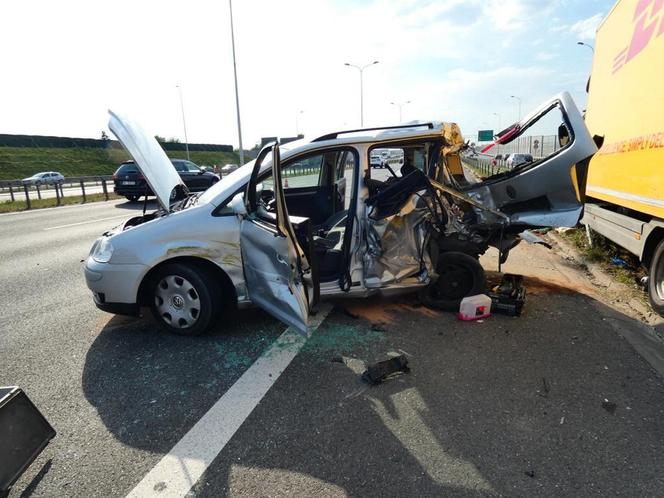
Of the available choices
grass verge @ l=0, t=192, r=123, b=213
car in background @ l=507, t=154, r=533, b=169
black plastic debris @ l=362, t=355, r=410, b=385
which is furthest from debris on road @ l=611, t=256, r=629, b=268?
grass verge @ l=0, t=192, r=123, b=213

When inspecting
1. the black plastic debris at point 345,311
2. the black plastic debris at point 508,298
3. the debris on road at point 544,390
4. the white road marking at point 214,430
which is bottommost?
the debris on road at point 544,390

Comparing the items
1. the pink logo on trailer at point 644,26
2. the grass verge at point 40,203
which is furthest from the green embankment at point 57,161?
the pink logo on trailer at point 644,26

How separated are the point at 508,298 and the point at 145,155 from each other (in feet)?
13.1

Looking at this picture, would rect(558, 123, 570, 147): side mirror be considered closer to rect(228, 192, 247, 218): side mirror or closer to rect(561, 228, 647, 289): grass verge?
rect(561, 228, 647, 289): grass verge

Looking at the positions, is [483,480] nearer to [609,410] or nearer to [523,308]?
[609,410]

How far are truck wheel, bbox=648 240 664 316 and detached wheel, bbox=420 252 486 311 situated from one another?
68.1 inches

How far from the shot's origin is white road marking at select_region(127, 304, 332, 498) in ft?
7.23

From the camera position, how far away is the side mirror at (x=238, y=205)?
367 centimetres

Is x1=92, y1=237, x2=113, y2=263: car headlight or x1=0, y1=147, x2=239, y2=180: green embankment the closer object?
x1=92, y1=237, x2=113, y2=263: car headlight

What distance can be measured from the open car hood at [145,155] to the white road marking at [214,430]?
1944 mm

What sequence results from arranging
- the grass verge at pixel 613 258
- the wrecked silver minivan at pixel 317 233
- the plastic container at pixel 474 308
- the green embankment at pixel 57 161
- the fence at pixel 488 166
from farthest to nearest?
1. the green embankment at pixel 57 161
2. the fence at pixel 488 166
3. the grass verge at pixel 613 258
4. the plastic container at pixel 474 308
5. the wrecked silver minivan at pixel 317 233

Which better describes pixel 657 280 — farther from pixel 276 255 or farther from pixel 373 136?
pixel 276 255

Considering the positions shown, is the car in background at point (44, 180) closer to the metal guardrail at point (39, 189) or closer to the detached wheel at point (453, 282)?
the metal guardrail at point (39, 189)

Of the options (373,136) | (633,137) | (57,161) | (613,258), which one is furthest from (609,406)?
(57,161)
